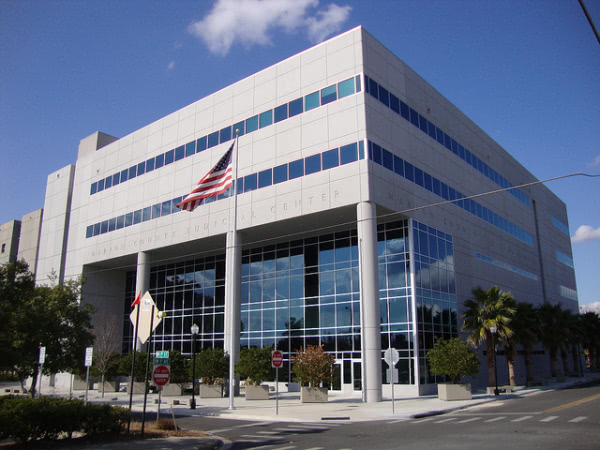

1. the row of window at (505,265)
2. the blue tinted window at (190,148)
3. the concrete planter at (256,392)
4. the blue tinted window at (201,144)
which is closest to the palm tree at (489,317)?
the row of window at (505,265)

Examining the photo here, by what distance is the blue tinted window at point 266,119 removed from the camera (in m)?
40.5

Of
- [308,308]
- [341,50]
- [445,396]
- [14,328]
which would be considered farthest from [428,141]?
[14,328]

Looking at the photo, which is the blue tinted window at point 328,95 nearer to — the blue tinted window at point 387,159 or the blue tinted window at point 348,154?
the blue tinted window at point 348,154

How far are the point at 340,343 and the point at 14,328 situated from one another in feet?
70.7

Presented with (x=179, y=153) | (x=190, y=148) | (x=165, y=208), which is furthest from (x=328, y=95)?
(x=165, y=208)

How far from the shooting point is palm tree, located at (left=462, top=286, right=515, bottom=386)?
3819 centimetres

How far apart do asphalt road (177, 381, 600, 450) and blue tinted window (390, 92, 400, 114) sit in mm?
21816

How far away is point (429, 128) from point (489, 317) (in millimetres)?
15608

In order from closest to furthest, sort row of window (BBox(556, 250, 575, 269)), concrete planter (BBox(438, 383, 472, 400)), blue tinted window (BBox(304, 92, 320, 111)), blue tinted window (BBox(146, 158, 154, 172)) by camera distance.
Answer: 1. concrete planter (BBox(438, 383, 472, 400))
2. blue tinted window (BBox(304, 92, 320, 111))
3. blue tinted window (BBox(146, 158, 154, 172))
4. row of window (BBox(556, 250, 575, 269))

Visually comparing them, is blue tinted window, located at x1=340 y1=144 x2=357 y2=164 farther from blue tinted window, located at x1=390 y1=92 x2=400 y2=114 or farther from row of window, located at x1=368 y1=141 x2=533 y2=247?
blue tinted window, located at x1=390 y1=92 x2=400 y2=114

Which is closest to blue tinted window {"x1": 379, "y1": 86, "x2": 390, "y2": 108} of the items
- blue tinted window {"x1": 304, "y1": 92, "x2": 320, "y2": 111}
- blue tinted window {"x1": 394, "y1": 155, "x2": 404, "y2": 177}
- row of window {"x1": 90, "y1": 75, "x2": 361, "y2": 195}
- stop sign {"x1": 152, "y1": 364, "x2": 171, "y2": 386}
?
row of window {"x1": 90, "y1": 75, "x2": 361, "y2": 195}

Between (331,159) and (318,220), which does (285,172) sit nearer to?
(331,159)

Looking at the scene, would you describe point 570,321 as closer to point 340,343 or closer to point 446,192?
point 446,192

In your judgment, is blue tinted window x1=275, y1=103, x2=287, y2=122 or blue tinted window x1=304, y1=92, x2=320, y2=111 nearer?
blue tinted window x1=304, y1=92, x2=320, y2=111
